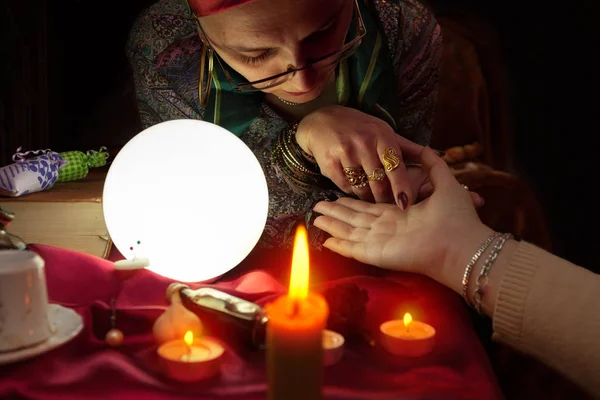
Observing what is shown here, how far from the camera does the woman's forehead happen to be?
0.90m

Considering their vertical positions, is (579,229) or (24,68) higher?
(24,68)

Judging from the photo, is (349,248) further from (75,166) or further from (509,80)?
(509,80)

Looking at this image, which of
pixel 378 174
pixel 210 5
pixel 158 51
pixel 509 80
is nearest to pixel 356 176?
pixel 378 174

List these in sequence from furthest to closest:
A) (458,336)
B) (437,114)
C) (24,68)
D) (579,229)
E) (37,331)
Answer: (579,229), (437,114), (24,68), (458,336), (37,331)

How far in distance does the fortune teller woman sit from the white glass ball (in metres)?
0.04

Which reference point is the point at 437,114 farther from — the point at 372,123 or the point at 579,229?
the point at 372,123

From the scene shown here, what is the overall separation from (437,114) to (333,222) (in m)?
1.08

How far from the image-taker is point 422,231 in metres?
0.96

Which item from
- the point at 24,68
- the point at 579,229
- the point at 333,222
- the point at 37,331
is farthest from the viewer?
the point at 579,229

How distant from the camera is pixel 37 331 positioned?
2.45 feet

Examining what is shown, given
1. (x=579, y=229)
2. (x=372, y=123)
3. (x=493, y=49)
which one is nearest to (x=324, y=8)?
(x=372, y=123)

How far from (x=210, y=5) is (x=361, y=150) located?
0.35m

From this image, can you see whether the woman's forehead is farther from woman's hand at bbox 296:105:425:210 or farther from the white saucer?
the white saucer

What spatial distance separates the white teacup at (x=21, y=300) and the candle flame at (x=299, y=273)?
356 millimetres
